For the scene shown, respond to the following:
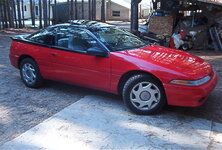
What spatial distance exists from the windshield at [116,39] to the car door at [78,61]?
0.21 m

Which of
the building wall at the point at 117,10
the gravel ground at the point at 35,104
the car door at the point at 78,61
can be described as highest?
the building wall at the point at 117,10

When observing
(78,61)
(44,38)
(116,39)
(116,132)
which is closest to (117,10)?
(44,38)

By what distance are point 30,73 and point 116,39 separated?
2.17 m

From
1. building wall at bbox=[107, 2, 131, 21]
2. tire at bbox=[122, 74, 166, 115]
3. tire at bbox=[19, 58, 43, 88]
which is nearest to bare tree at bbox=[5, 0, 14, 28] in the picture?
tire at bbox=[19, 58, 43, 88]

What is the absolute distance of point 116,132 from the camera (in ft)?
12.5

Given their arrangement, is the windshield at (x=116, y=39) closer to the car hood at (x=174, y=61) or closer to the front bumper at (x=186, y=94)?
the car hood at (x=174, y=61)

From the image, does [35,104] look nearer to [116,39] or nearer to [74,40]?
[74,40]

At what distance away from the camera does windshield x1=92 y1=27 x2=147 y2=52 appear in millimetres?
4836

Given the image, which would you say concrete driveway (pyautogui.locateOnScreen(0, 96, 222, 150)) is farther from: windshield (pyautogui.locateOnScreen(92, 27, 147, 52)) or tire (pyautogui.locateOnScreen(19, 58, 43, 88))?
tire (pyautogui.locateOnScreen(19, 58, 43, 88))

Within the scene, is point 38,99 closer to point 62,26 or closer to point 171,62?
point 62,26

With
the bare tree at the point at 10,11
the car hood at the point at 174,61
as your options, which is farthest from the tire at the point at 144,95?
the bare tree at the point at 10,11

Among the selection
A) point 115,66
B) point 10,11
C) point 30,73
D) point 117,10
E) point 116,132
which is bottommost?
point 116,132

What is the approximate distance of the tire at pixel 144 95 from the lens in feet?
13.7

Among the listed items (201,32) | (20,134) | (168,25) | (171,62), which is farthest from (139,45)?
(168,25)
